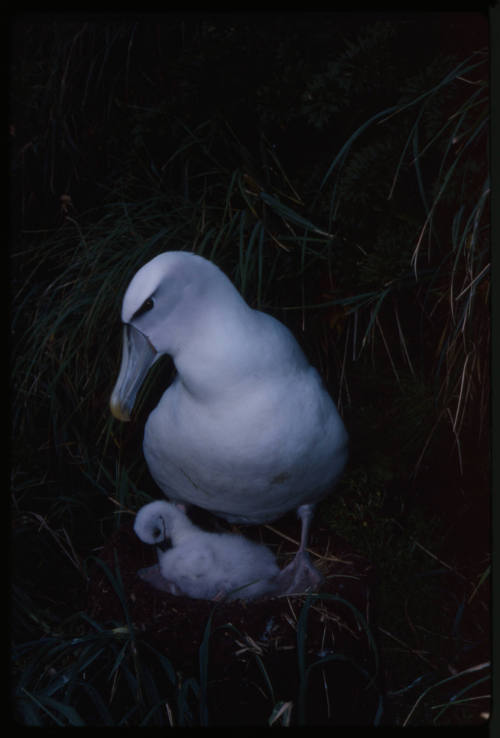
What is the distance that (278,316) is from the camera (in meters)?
2.25

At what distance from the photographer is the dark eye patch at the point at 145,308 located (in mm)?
1565

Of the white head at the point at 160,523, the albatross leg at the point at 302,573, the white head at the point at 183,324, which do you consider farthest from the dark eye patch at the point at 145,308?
the albatross leg at the point at 302,573

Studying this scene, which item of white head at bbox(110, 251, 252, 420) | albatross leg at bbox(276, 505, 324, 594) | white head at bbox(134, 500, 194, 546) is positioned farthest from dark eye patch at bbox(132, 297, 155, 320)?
albatross leg at bbox(276, 505, 324, 594)

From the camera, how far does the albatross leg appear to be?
1.78m

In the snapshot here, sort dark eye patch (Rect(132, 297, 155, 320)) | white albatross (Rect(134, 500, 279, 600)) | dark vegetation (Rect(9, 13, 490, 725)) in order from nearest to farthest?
1. dark eye patch (Rect(132, 297, 155, 320))
2. dark vegetation (Rect(9, 13, 490, 725))
3. white albatross (Rect(134, 500, 279, 600))

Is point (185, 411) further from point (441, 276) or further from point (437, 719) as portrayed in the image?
point (437, 719)

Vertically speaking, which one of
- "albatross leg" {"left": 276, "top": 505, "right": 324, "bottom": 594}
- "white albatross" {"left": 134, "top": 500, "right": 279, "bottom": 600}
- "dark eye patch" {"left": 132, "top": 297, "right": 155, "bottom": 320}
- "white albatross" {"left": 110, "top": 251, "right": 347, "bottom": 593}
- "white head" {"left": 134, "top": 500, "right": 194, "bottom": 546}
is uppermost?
"dark eye patch" {"left": 132, "top": 297, "right": 155, "bottom": 320}

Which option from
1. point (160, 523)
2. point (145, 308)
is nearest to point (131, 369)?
point (145, 308)

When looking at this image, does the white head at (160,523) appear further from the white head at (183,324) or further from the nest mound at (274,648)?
the white head at (183,324)

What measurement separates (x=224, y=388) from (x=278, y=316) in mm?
682

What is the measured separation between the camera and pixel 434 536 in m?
2.06

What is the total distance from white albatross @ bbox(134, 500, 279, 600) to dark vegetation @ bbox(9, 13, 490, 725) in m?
0.07

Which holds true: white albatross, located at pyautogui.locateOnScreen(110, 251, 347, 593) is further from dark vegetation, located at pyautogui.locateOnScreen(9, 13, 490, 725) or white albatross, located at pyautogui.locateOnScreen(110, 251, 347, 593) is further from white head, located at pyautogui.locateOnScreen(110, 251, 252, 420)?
dark vegetation, located at pyautogui.locateOnScreen(9, 13, 490, 725)

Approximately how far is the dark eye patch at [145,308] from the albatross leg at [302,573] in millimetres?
644
